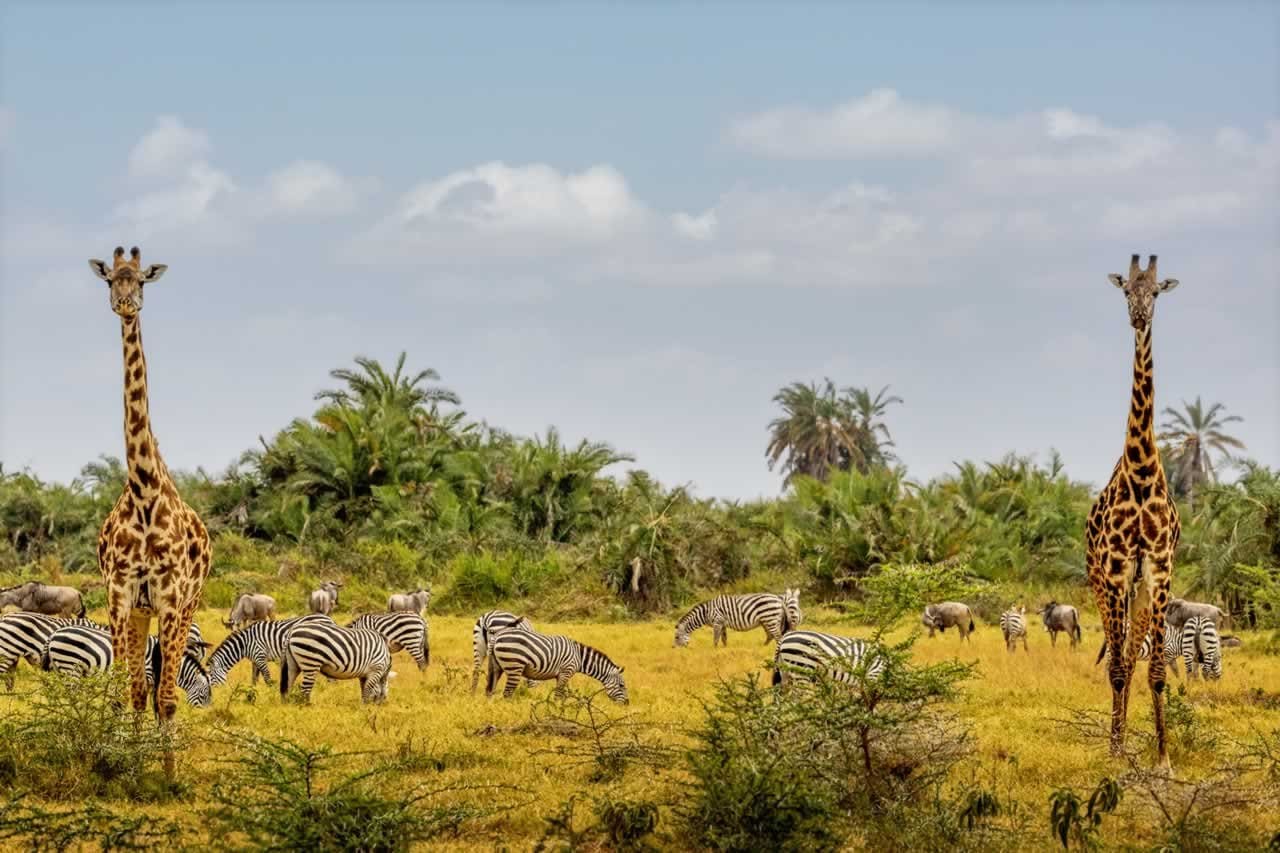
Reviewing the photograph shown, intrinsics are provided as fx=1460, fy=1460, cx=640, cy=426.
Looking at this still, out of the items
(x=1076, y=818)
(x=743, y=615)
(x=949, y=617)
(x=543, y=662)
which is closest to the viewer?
(x=1076, y=818)

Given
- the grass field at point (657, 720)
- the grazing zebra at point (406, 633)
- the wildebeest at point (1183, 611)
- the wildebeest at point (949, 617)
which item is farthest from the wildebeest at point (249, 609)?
the wildebeest at point (1183, 611)

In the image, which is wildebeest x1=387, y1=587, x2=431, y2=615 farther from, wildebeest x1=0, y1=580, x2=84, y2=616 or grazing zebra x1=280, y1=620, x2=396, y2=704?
grazing zebra x1=280, y1=620, x2=396, y2=704

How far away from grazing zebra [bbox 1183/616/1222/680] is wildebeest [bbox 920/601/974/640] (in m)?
6.29

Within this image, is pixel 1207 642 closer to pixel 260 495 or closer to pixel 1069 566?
pixel 1069 566

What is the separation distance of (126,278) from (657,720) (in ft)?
24.5

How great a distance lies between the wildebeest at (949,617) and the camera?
2569 centimetres

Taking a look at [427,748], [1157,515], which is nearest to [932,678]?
[1157,515]

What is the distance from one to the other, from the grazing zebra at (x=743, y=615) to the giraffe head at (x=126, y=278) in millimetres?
14055

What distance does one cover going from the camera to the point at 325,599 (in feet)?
92.6

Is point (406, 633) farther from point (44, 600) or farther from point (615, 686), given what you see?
point (44, 600)

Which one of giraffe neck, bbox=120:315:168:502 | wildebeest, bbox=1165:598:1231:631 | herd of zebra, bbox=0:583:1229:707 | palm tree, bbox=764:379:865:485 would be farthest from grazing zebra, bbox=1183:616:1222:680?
palm tree, bbox=764:379:865:485

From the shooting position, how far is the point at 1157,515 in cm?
1380

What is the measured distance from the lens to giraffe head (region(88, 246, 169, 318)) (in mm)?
12570

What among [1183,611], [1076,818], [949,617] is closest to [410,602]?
[949,617]
